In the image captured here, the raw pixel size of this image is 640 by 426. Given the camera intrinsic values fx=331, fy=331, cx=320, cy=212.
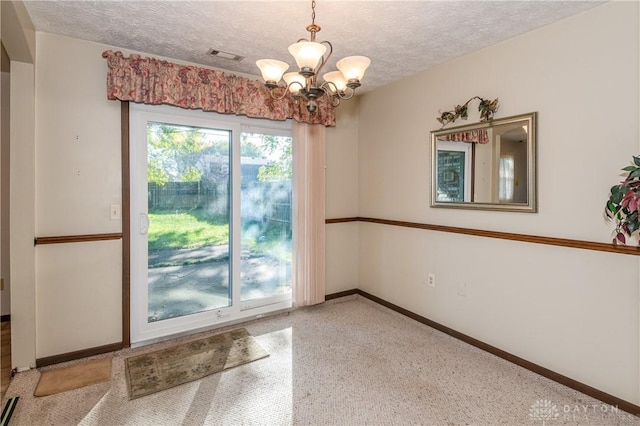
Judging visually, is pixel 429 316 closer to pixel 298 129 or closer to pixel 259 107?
pixel 298 129

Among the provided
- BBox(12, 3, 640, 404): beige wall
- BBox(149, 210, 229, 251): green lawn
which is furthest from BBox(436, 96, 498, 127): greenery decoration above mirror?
BBox(149, 210, 229, 251): green lawn

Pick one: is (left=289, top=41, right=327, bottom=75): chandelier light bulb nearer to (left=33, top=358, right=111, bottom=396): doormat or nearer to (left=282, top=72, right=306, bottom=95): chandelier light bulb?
(left=282, top=72, right=306, bottom=95): chandelier light bulb

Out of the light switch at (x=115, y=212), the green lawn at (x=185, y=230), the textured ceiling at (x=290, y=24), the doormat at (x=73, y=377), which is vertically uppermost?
the textured ceiling at (x=290, y=24)

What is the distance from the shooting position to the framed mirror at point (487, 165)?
249 cm

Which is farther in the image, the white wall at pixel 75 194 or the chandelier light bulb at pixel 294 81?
the white wall at pixel 75 194

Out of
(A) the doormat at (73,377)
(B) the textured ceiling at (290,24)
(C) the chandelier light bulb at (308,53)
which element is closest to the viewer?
(C) the chandelier light bulb at (308,53)

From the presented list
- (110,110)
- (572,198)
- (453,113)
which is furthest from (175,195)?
(572,198)

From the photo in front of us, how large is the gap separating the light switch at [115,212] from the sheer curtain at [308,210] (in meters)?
1.64

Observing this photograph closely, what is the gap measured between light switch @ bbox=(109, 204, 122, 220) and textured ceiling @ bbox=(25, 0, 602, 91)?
51.8 inches

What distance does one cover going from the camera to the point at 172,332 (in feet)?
Result: 9.98

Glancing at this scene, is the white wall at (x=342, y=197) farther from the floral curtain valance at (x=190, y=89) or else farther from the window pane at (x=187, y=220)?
the window pane at (x=187, y=220)

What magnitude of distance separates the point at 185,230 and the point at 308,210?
49.9 inches

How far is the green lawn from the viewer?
118 inches

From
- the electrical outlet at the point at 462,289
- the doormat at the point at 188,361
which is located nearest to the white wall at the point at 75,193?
the doormat at the point at 188,361
